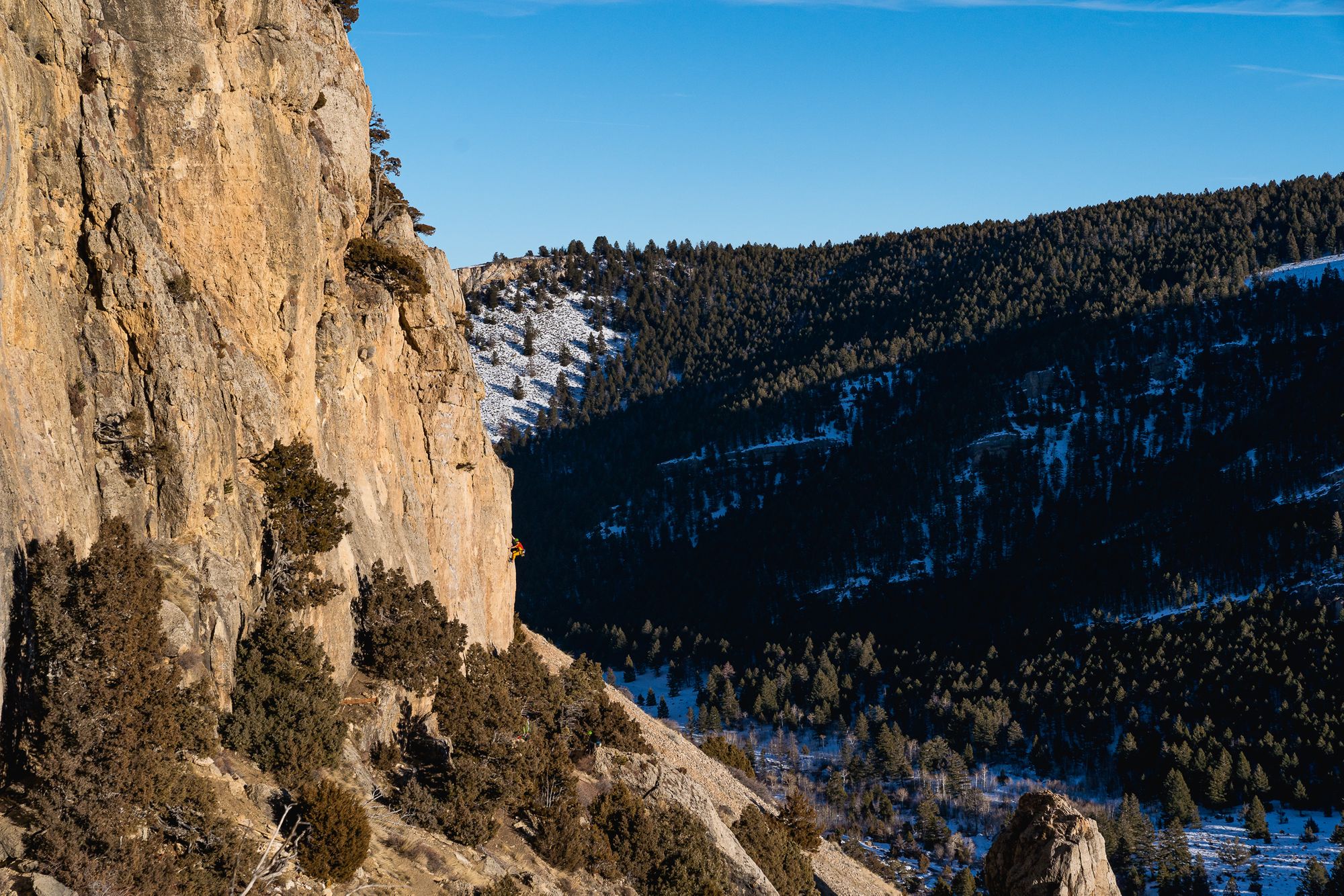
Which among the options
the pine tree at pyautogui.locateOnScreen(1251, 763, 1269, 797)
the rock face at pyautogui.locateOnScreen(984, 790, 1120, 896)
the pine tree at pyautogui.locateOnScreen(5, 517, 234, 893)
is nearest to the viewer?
the pine tree at pyautogui.locateOnScreen(5, 517, 234, 893)

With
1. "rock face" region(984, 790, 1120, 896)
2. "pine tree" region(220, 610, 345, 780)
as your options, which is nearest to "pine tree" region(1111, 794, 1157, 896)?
"rock face" region(984, 790, 1120, 896)

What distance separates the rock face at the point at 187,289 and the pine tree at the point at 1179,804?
253 ft

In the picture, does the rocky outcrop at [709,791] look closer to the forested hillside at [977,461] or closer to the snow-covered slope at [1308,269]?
the forested hillside at [977,461]

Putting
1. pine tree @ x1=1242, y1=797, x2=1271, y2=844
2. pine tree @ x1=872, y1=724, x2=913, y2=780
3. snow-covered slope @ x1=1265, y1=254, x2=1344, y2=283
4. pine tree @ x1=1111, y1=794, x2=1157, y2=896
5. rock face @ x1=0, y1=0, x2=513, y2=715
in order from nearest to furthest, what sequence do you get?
rock face @ x1=0, y1=0, x2=513, y2=715
pine tree @ x1=1111, y1=794, x2=1157, y2=896
pine tree @ x1=1242, y1=797, x2=1271, y2=844
pine tree @ x1=872, y1=724, x2=913, y2=780
snow-covered slope @ x1=1265, y1=254, x2=1344, y2=283

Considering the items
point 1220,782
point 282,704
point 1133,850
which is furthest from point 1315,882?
point 282,704

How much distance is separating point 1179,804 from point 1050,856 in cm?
6704

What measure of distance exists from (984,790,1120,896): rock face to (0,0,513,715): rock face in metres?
18.4

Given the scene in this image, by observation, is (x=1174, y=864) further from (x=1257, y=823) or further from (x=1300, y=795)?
(x=1300, y=795)

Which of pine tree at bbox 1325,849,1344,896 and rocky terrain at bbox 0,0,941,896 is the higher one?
rocky terrain at bbox 0,0,941,896

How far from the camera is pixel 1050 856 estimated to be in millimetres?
28094

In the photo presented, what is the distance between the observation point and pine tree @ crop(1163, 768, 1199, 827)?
Result: 8550 cm

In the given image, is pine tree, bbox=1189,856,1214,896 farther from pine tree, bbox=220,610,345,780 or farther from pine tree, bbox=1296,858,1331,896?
pine tree, bbox=220,610,345,780

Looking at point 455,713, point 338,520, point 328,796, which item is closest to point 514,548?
point 455,713

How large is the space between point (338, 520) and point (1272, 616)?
11077cm
